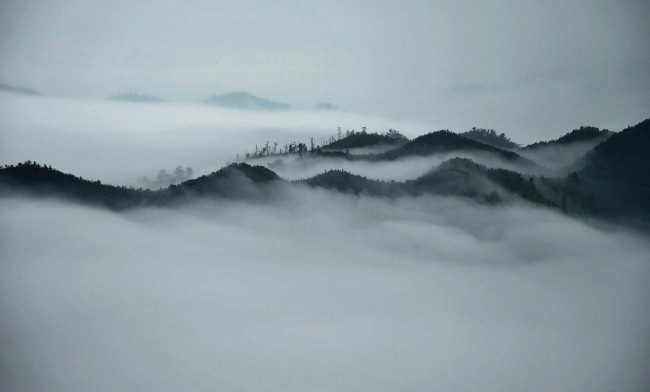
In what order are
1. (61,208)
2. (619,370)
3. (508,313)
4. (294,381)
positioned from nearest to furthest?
1. (619,370)
2. (294,381)
3. (61,208)
4. (508,313)

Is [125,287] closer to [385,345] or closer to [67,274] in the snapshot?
[67,274]

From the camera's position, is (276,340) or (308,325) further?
(308,325)

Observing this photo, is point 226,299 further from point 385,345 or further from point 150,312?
point 385,345

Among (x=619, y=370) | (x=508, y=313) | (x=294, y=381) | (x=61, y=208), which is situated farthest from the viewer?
(x=508, y=313)

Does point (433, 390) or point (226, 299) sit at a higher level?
point (226, 299)

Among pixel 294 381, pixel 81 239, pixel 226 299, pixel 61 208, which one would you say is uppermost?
pixel 61 208

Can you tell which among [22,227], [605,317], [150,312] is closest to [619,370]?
[605,317]

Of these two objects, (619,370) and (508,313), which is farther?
(508,313)

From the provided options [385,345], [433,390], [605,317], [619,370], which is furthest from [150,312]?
[605,317]

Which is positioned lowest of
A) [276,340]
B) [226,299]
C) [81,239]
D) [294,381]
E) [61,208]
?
[294,381]
